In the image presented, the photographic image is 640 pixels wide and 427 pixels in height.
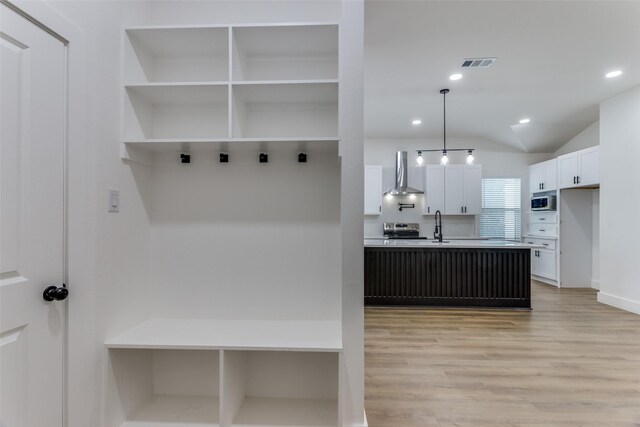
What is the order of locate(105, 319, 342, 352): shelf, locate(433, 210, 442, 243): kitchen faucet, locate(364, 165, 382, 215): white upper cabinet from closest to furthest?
locate(105, 319, 342, 352): shelf
locate(433, 210, 442, 243): kitchen faucet
locate(364, 165, 382, 215): white upper cabinet

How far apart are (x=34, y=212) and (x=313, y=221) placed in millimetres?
1396

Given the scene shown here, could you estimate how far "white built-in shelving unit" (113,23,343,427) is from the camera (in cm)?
179

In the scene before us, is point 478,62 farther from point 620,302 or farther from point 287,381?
point 620,302

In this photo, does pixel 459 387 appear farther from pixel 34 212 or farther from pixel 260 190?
pixel 34 212

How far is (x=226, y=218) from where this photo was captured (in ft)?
7.06

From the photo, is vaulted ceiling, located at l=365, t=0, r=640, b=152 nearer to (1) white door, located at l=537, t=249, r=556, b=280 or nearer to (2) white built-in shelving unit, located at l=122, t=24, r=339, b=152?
(2) white built-in shelving unit, located at l=122, t=24, r=339, b=152

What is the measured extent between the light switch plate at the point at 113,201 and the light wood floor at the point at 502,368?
2.02 metres

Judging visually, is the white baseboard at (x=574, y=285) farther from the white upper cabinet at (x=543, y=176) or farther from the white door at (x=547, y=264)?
the white upper cabinet at (x=543, y=176)

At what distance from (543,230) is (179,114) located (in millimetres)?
6817

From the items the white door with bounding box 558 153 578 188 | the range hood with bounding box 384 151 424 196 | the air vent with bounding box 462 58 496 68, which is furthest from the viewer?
the range hood with bounding box 384 151 424 196

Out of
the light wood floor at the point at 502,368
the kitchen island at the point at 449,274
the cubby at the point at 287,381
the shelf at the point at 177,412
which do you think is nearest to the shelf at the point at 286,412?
the cubby at the point at 287,381

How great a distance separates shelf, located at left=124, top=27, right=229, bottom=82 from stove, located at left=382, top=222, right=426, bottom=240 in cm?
537

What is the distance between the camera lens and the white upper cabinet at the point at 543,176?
19.5 ft

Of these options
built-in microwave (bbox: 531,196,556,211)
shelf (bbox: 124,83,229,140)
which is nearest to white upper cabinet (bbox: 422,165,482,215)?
built-in microwave (bbox: 531,196,556,211)
